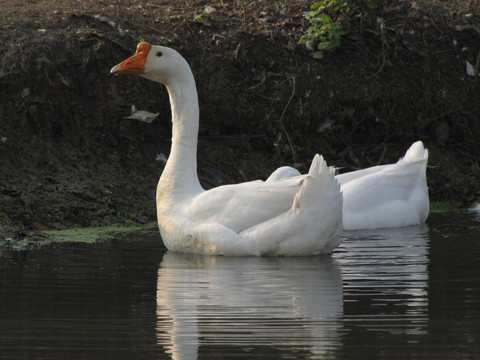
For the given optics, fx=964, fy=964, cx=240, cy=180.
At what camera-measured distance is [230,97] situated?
12.3 metres

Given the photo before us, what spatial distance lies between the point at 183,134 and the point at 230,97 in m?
3.31

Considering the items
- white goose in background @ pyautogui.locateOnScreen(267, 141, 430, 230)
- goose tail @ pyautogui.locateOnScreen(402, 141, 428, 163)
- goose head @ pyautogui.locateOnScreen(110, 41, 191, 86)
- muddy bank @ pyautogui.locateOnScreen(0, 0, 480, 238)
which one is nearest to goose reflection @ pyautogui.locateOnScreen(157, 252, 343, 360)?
goose head @ pyautogui.locateOnScreen(110, 41, 191, 86)

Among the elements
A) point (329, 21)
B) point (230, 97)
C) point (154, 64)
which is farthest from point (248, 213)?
point (329, 21)

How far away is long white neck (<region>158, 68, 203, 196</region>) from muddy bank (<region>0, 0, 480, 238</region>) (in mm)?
1379

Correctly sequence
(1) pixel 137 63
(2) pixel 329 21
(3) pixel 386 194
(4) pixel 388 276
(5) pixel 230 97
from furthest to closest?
(2) pixel 329 21 < (5) pixel 230 97 < (3) pixel 386 194 < (1) pixel 137 63 < (4) pixel 388 276

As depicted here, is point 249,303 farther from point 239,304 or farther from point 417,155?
point 417,155

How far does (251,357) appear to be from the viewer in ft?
15.4

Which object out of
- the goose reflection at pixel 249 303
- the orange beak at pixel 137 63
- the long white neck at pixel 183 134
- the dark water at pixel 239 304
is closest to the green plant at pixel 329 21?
the long white neck at pixel 183 134

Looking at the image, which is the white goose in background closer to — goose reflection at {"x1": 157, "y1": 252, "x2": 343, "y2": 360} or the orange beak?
the orange beak

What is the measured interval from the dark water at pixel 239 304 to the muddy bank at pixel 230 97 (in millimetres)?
2772

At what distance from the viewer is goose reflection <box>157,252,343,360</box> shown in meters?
5.09

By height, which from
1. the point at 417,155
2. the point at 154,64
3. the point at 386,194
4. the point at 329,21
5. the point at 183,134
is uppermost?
the point at 329,21

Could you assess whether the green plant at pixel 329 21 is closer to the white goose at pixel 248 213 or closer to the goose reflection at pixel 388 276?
the goose reflection at pixel 388 276

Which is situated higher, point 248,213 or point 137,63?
point 137,63
